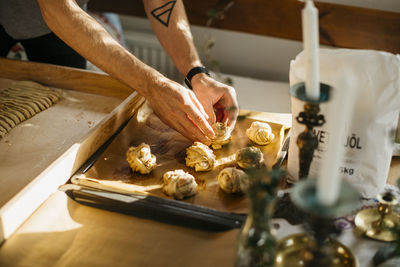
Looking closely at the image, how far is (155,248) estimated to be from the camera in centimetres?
94

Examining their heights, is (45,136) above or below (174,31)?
below

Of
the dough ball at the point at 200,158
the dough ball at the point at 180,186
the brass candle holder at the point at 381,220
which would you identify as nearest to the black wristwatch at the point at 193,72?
the dough ball at the point at 200,158

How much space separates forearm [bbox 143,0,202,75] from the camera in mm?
1682

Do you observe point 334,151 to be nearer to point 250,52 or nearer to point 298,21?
point 298,21

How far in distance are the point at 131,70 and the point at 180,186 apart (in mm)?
533

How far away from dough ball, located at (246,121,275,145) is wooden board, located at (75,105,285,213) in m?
0.02

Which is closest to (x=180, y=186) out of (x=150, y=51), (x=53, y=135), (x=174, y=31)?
(x=53, y=135)

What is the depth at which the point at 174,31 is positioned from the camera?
173 centimetres

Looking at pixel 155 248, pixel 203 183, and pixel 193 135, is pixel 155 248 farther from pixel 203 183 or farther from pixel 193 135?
pixel 193 135

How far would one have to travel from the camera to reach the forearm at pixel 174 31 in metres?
1.68

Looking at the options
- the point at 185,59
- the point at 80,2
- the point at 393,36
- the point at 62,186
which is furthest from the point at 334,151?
the point at 393,36

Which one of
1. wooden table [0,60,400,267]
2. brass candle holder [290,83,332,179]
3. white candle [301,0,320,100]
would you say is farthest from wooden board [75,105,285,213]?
white candle [301,0,320,100]

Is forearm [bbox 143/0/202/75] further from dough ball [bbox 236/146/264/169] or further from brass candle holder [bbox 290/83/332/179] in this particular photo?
brass candle holder [bbox 290/83/332/179]

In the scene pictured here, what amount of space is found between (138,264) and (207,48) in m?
2.27
